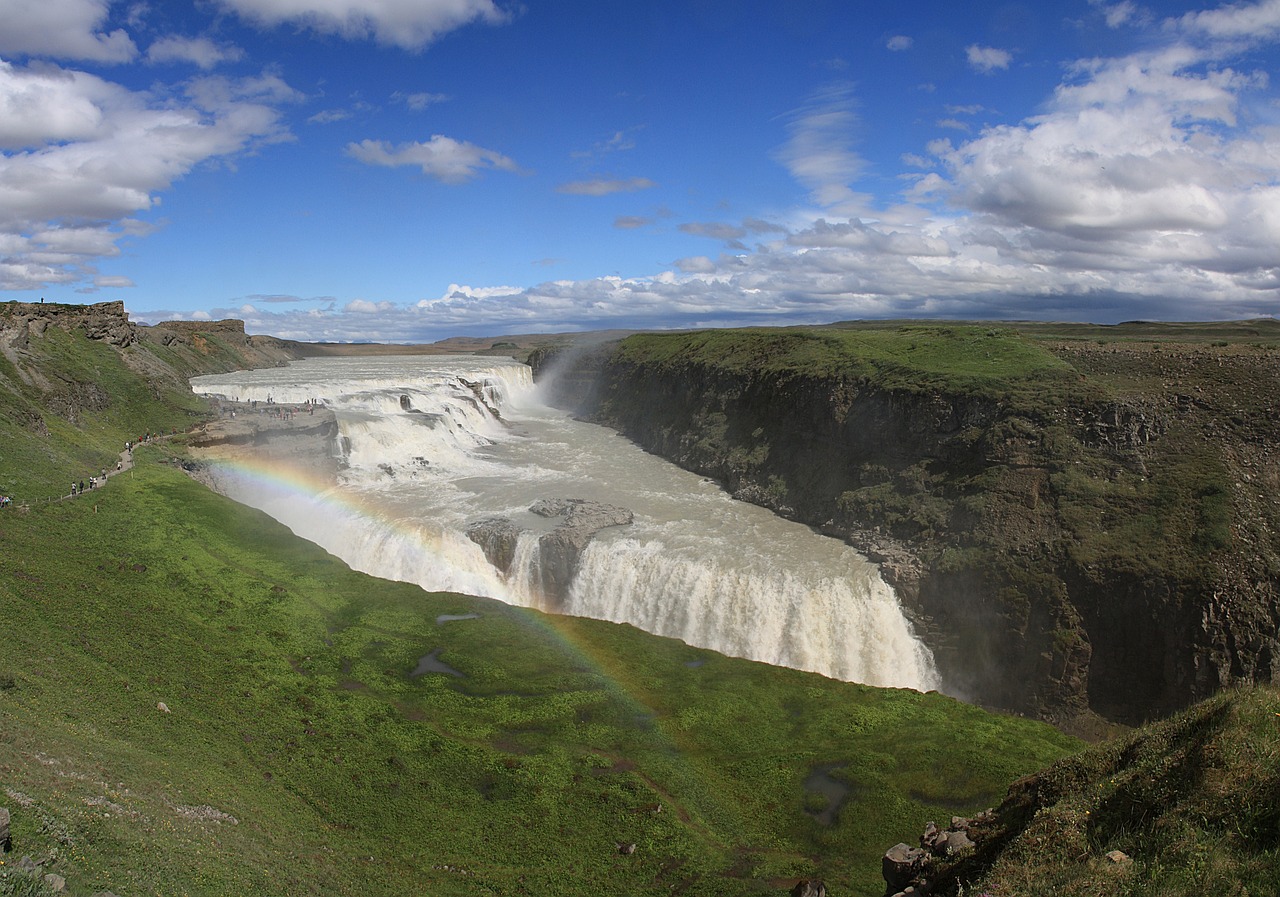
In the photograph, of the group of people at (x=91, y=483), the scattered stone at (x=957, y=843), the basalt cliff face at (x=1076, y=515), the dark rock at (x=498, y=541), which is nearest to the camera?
the scattered stone at (x=957, y=843)

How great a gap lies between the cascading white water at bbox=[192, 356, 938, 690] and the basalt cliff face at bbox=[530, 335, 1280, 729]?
250 centimetres

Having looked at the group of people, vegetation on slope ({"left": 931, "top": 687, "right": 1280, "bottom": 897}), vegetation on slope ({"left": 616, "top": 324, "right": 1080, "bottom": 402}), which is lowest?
vegetation on slope ({"left": 931, "top": 687, "right": 1280, "bottom": 897})

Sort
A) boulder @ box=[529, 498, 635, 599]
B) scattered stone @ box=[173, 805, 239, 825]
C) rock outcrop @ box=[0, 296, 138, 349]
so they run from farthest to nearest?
rock outcrop @ box=[0, 296, 138, 349] → boulder @ box=[529, 498, 635, 599] → scattered stone @ box=[173, 805, 239, 825]

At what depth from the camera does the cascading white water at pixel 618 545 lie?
1227 inches

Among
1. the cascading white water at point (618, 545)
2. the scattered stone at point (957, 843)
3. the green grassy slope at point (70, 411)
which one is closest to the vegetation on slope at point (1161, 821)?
the scattered stone at point (957, 843)

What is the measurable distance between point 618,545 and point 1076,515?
20269mm

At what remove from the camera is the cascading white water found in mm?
31156

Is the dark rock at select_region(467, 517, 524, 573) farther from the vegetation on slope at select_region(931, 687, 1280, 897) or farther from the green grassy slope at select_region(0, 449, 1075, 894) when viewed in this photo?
the vegetation on slope at select_region(931, 687, 1280, 897)

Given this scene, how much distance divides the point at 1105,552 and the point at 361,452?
4069 cm

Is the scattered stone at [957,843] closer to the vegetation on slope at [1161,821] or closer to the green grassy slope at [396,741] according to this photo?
the vegetation on slope at [1161,821]

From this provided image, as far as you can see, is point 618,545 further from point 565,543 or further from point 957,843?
point 957,843

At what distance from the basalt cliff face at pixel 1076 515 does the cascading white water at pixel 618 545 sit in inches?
98.5

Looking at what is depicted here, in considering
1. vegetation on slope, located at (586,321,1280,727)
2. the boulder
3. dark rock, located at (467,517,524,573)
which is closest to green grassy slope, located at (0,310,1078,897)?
the boulder

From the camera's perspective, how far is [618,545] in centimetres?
3538
